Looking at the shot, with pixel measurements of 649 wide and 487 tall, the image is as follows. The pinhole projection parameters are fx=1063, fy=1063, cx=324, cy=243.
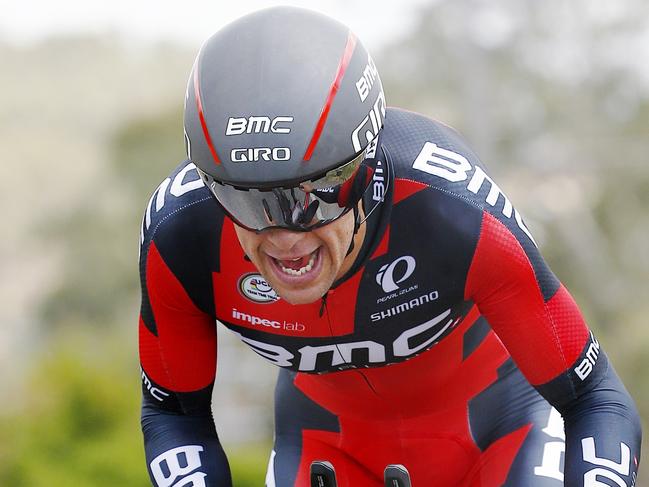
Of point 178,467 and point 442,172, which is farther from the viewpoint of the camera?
point 178,467

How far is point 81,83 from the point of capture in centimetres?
5675

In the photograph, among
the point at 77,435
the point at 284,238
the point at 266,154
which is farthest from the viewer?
the point at 77,435

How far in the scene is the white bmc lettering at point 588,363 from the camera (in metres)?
3.22

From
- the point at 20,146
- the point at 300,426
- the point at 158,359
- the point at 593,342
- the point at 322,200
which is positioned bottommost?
the point at 20,146

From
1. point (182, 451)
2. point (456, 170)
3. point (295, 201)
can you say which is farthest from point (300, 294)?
point (182, 451)

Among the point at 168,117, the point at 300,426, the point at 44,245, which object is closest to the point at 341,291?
the point at 300,426

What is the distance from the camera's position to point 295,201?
2816 mm

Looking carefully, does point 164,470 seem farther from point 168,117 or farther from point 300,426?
point 168,117

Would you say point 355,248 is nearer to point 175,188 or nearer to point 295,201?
point 295,201

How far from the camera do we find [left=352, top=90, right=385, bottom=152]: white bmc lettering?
289 cm

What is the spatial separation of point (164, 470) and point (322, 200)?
1130 mm

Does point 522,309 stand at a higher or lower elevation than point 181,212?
lower

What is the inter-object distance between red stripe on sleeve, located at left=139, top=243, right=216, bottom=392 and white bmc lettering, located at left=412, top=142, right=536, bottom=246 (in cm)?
85

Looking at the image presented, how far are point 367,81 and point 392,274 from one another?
2.14ft
